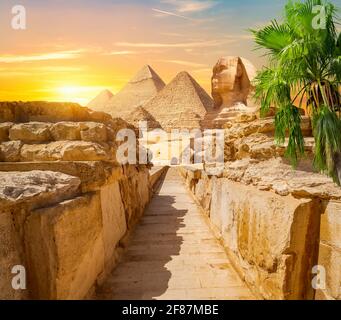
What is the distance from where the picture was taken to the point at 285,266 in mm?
2418

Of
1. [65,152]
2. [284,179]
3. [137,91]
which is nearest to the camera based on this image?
[284,179]

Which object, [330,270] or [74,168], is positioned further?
[74,168]

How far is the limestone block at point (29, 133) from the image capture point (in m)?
3.80

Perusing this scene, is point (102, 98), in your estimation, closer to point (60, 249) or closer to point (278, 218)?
point (60, 249)

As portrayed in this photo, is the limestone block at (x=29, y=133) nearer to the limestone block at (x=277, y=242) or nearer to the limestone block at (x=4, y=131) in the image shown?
the limestone block at (x=4, y=131)

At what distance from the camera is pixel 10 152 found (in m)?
3.64

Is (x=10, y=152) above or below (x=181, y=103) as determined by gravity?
below

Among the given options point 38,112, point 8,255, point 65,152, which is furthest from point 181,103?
point 8,255

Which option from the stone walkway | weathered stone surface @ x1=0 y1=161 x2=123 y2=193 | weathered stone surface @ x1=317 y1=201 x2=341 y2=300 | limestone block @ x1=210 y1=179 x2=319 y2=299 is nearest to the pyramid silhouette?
the stone walkway

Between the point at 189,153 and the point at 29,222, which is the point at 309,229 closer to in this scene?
the point at 29,222

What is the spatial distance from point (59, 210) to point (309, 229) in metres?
2.15

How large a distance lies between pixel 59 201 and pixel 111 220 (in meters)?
1.62

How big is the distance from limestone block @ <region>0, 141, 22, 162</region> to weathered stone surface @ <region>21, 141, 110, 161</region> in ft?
0.26

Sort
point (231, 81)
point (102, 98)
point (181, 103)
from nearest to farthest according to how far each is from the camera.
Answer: point (231, 81) → point (181, 103) → point (102, 98)
